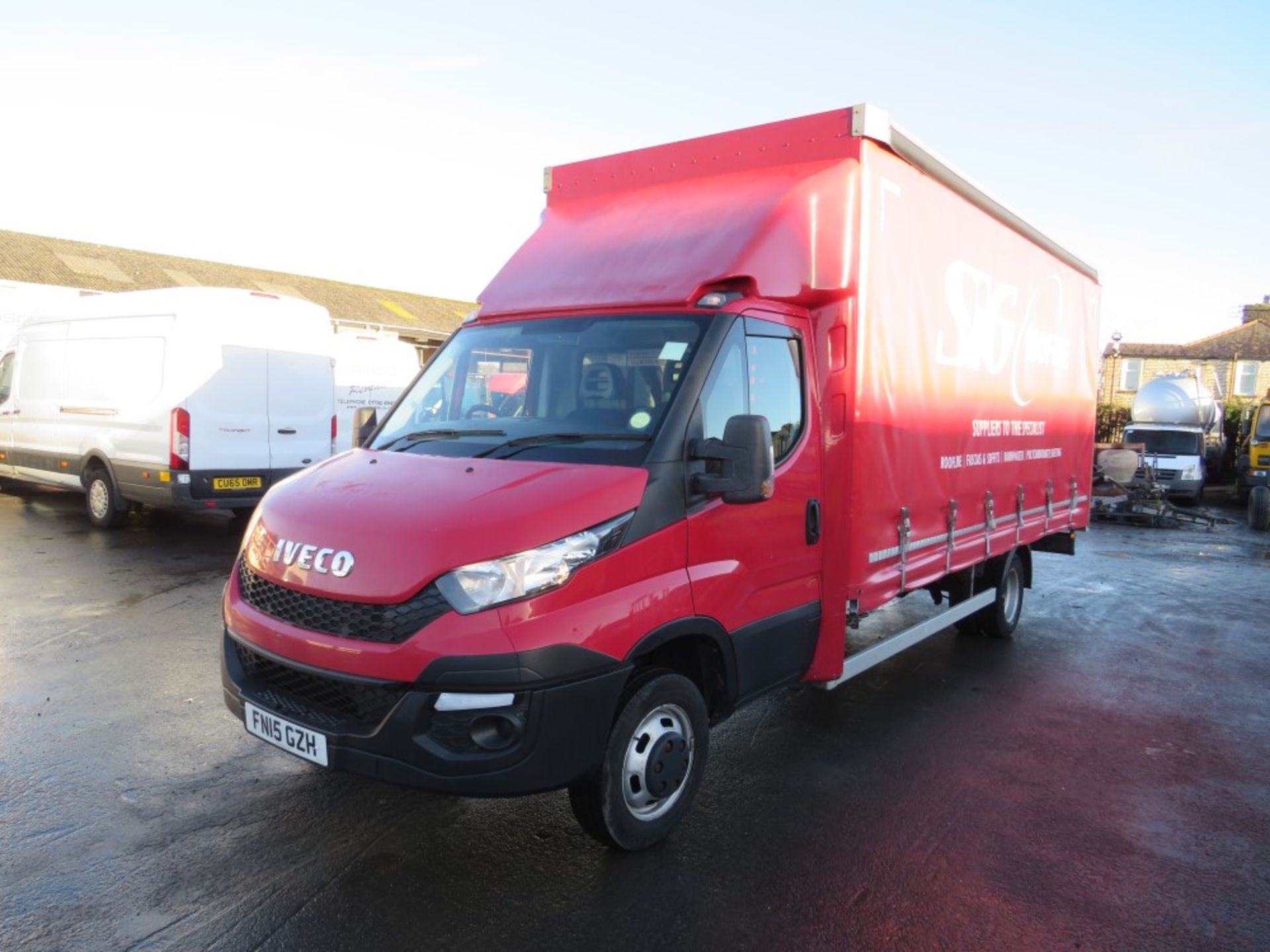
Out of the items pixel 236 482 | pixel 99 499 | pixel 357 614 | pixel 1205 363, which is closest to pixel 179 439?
pixel 236 482

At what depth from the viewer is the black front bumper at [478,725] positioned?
9.86 feet

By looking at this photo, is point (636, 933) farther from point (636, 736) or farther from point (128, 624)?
point (128, 624)

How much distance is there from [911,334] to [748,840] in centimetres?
287

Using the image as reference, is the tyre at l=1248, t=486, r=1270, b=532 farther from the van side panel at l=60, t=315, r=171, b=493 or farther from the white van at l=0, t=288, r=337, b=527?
the van side panel at l=60, t=315, r=171, b=493

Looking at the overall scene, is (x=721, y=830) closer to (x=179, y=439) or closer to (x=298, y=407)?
(x=179, y=439)

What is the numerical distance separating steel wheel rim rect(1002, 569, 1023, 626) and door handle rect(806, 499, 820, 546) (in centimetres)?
363

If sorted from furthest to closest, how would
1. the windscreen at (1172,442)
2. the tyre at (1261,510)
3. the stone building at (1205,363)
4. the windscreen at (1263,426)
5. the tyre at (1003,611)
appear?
the stone building at (1205,363), the windscreen at (1172,442), the windscreen at (1263,426), the tyre at (1261,510), the tyre at (1003,611)

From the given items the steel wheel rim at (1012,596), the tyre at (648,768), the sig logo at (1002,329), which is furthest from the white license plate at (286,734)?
the steel wheel rim at (1012,596)

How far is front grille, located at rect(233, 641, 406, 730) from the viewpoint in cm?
312

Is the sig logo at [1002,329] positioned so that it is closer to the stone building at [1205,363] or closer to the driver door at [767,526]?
the driver door at [767,526]

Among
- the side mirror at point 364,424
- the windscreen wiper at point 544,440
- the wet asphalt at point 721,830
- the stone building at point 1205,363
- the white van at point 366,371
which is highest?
the stone building at point 1205,363

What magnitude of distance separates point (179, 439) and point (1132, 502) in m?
16.6

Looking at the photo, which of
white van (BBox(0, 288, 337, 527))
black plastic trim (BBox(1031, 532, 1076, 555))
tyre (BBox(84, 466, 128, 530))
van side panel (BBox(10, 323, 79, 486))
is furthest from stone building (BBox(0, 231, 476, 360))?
black plastic trim (BBox(1031, 532, 1076, 555))

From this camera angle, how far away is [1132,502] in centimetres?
1714
